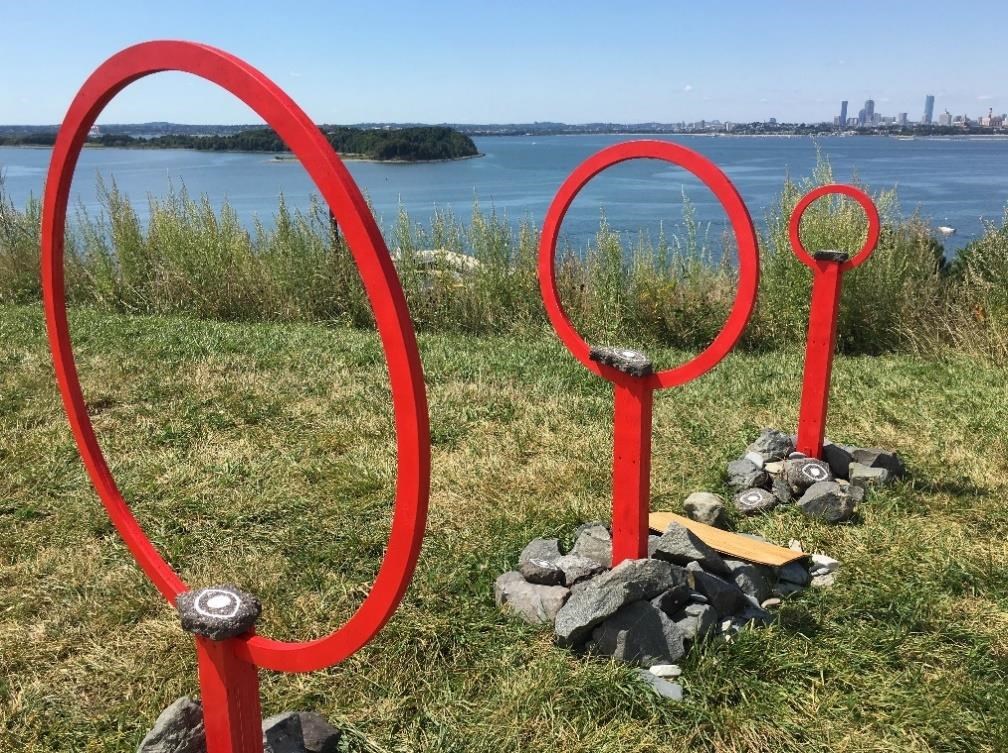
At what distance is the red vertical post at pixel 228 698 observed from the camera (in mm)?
1820

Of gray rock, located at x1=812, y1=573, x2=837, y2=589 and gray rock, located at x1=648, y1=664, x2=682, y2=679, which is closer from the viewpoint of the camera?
gray rock, located at x1=648, y1=664, x2=682, y2=679

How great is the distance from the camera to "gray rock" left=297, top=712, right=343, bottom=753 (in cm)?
228

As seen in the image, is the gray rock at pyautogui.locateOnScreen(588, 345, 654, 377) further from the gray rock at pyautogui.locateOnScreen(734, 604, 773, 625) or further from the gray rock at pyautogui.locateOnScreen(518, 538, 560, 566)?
the gray rock at pyautogui.locateOnScreen(734, 604, 773, 625)

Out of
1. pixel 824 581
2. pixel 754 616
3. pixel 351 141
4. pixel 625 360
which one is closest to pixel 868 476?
pixel 824 581

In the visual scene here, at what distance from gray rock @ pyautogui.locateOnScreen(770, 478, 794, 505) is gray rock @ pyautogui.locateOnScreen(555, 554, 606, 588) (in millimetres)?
1292

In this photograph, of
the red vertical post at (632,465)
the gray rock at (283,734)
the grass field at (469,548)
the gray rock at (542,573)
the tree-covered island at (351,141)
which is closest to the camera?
the gray rock at (283,734)

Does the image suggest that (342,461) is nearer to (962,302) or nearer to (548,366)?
(548,366)

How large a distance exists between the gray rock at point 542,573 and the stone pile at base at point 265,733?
3.14ft

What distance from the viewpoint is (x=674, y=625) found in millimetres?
2719

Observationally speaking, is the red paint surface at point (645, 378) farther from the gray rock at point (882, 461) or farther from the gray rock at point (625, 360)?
the gray rock at point (882, 461)

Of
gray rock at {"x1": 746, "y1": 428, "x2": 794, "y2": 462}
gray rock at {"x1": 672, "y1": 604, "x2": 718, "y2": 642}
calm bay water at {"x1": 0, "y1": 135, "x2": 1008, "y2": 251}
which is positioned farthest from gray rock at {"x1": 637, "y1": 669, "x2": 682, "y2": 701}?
calm bay water at {"x1": 0, "y1": 135, "x2": 1008, "y2": 251}

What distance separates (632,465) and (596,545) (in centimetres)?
47

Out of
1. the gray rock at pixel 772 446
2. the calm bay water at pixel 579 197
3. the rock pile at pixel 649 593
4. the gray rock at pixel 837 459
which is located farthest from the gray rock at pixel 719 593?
the calm bay water at pixel 579 197

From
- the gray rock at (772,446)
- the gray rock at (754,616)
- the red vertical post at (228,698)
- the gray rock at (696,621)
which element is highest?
the red vertical post at (228,698)
